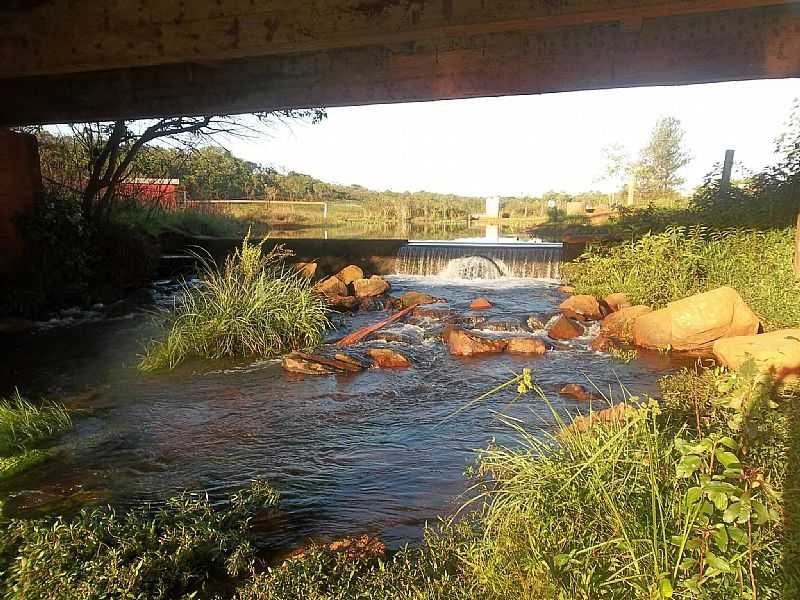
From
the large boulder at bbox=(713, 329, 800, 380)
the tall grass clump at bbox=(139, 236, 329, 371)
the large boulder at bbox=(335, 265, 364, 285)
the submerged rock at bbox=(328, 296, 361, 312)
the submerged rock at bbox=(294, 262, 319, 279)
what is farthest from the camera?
the large boulder at bbox=(335, 265, 364, 285)

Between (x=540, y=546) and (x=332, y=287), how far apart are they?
961 centimetres

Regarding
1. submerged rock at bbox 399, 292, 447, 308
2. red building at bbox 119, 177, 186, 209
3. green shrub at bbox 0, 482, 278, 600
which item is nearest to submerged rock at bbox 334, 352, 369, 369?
submerged rock at bbox 399, 292, 447, 308

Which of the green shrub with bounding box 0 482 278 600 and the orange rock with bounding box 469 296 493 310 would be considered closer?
the green shrub with bounding box 0 482 278 600

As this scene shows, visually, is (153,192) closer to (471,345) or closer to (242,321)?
(242,321)

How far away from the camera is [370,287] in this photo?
486 inches

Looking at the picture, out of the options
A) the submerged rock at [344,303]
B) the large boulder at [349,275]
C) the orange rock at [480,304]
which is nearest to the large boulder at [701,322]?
the orange rock at [480,304]

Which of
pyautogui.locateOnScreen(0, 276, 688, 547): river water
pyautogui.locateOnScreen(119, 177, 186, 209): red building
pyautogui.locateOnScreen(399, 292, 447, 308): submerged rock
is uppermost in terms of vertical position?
pyautogui.locateOnScreen(119, 177, 186, 209): red building

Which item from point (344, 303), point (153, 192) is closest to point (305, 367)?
point (344, 303)

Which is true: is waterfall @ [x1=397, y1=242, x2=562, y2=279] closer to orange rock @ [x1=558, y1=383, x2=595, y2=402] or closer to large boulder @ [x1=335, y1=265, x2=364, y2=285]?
large boulder @ [x1=335, y1=265, x2=364, y2=285]

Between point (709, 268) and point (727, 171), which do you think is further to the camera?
point (727, 171)

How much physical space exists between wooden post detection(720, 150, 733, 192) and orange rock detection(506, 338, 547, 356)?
5.43 meters

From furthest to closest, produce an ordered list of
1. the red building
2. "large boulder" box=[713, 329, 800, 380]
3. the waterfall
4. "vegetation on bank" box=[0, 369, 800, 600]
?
1. the red building
2. the waterfall
3. "large boulder" box=[713, 329, 800, 380]
4. "vegetation on bank" box=[0, 369, 800, 600]

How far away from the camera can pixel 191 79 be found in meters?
8.12

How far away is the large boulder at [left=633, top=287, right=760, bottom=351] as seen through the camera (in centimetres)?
741
